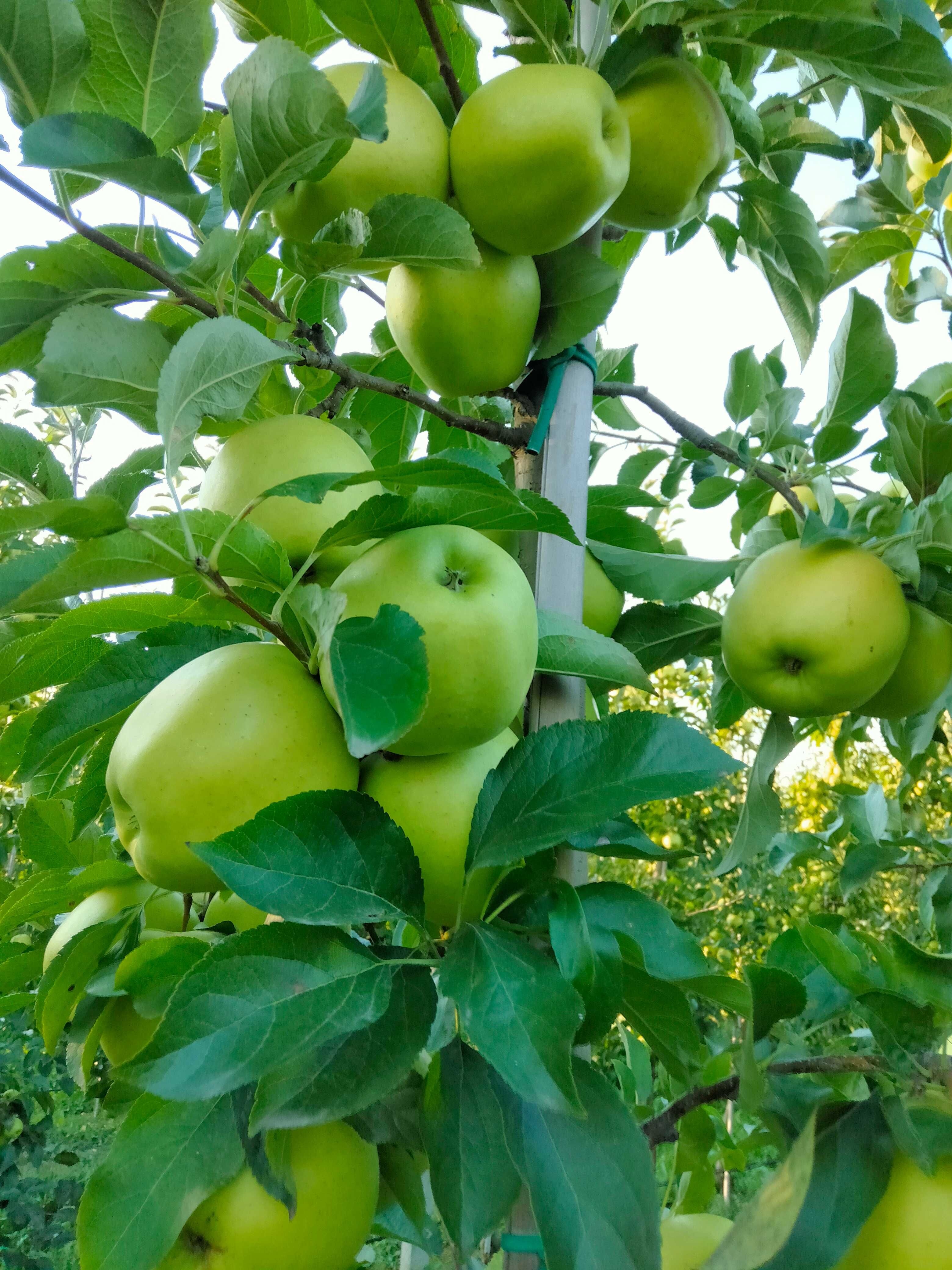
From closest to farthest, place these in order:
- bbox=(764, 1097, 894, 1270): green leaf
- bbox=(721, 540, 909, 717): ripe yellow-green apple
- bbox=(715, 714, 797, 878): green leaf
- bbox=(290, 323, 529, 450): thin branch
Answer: bbox=(764, 1097, 894, 1270): green leaf < bbox=(290, 323, 529, 450): thin branch < bbox=(721, 540, 909, 717): ripe yellow-green apple < bbox=(715, 714, 797, 878): green leaf

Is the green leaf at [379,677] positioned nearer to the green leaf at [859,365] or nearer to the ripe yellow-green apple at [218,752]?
the ripe yellow-green apple at [218,752]

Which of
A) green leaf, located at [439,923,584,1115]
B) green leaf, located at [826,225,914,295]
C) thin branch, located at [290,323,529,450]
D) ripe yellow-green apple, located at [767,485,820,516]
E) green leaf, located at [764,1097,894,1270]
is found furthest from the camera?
green leaf, located at [826,225,914,295]

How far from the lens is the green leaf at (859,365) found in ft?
2.76

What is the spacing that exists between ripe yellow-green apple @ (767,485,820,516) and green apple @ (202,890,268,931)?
2.10 feet

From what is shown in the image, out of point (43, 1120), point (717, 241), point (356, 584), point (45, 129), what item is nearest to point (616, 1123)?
point (356, 584)

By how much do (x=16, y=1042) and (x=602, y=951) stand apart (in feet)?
8.78

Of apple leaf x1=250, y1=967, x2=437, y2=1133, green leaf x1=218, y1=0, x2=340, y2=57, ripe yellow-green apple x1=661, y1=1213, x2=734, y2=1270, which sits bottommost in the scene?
ripe yellow-green apple x1=661, y1=1213, x2=734, y2=1270

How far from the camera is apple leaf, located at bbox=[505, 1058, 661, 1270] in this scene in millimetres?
422

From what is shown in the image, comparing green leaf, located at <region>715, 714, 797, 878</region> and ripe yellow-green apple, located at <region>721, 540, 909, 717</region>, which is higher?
ripe yellow-green apple, located at <region>721, 540, 909, 717</region>

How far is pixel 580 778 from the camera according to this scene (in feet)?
1.48

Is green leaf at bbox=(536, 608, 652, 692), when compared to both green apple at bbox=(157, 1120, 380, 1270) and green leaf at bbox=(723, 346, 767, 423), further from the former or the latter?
green leaf at bbox=(723, 346, 767, 423)

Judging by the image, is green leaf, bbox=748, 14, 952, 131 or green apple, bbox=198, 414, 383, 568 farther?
green leaf, bbox=748, 14, 952, 131

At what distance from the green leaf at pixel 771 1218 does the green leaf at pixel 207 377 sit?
18.3 inches

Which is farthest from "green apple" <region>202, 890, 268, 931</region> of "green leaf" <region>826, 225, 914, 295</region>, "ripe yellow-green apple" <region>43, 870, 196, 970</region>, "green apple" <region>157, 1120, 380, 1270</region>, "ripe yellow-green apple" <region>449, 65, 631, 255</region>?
"green leaf" <region>826, 225, 914, 295</region>
